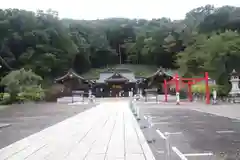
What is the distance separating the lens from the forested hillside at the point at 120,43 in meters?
39.2

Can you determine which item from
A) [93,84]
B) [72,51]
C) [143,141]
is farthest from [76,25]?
[143,141]

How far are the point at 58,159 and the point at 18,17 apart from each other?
59.1 meters

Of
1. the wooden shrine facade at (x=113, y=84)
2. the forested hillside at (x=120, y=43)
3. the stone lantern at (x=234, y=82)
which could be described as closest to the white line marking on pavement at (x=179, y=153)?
the stone lantern at (x=234, y=82)

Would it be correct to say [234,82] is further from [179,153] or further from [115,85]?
[179,153]

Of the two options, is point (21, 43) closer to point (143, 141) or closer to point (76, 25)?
point (76, 25)

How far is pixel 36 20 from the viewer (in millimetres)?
63281

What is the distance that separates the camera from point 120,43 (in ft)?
306

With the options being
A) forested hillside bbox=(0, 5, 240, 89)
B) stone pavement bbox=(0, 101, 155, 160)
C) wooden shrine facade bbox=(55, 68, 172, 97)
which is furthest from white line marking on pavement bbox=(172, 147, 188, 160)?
wooden shrine facade bbox=(55, 68, 172, 97)

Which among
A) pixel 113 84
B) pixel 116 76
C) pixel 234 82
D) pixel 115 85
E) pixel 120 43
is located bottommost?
pixel 234 82

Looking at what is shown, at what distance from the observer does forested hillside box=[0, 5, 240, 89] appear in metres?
39.2

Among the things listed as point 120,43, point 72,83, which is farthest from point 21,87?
point 120,43

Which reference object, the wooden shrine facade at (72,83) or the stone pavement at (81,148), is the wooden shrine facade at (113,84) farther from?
the stone pavement at (81,148)

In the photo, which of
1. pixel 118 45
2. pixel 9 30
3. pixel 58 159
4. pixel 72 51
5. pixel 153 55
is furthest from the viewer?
pixel 118 45

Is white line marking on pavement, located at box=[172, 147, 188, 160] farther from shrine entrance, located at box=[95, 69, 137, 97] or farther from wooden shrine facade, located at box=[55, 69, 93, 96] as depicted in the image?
shrine entrance, located at box=[95, 69, 137, 97]
